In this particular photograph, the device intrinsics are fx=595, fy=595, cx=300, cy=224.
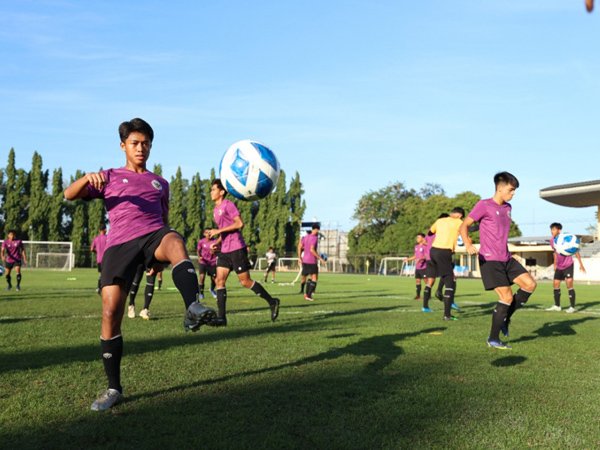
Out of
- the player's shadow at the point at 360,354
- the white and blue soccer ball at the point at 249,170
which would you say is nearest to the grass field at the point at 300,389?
the player's shadow at the point at 360,354

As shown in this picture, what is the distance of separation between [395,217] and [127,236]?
284 feet

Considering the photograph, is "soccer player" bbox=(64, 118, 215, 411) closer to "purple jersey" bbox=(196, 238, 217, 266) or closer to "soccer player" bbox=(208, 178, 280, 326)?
"soccer player" bbox=(208, 178, 280, 326)

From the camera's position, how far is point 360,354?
21.5 feet

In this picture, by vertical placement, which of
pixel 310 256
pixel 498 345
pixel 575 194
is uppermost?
pixel 575 194

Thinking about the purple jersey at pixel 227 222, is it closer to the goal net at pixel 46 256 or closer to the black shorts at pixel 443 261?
the black shorts at pixel 443 261

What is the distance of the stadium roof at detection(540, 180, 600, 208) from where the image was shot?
53.0 metres

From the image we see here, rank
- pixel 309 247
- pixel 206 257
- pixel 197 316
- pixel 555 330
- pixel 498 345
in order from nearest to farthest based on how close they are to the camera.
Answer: pixel 197 316 → pixel 498 345 → pixel 555 330 → pixel 206 257 → pixel 309 247

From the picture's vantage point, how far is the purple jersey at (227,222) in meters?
9.49

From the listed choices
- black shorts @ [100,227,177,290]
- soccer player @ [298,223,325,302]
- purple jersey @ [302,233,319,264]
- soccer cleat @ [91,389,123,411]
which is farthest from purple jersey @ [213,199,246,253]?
purple jersey @ [302,233,319,264]

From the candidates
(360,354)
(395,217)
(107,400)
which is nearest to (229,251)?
(360,354)

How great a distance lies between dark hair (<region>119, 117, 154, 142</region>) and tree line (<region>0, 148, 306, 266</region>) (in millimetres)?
58294

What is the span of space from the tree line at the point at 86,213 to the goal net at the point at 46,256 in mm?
9530

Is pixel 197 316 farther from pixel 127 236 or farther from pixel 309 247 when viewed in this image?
pixel 309 247

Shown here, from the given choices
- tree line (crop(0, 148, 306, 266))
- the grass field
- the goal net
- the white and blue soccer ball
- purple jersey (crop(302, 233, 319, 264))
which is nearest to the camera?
the grass field
